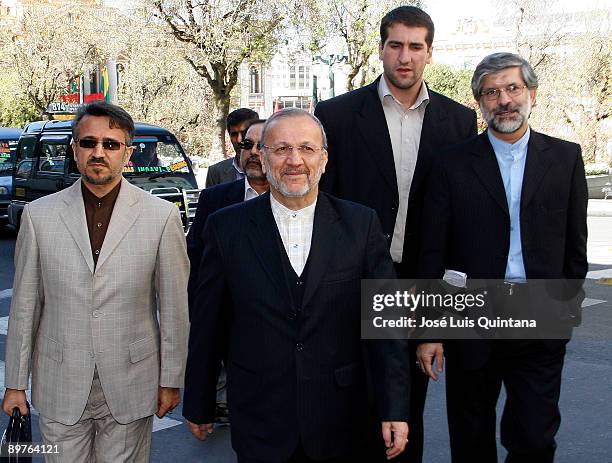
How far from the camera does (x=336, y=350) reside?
292cm

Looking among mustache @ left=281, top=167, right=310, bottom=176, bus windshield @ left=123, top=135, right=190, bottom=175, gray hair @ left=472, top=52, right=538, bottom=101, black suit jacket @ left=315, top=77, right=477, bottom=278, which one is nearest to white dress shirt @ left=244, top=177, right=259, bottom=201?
black suit jacket @ left=315, top=77, right=477, bottom=278

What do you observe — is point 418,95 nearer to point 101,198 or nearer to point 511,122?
point 511,122

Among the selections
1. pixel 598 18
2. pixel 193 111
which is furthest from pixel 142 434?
pixel 193 111

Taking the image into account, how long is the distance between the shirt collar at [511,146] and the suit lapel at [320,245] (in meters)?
1.09

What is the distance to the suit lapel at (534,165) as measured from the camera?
3.63 m

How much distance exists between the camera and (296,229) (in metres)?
3.01

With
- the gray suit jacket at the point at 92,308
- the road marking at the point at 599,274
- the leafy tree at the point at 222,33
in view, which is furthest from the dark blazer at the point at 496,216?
the leafy tree at the point at 222,33

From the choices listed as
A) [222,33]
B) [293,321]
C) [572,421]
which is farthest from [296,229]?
[222,33]

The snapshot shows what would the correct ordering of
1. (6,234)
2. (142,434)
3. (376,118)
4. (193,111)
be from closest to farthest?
(142,434) < (376,118) < (6,234) < (193,111)

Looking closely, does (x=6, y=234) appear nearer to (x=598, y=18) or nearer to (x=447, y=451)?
(x=447, y=451)

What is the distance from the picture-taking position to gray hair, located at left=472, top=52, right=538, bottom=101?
3.63m

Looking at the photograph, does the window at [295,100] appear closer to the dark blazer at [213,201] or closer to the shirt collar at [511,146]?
the dark blazer at [213,201]

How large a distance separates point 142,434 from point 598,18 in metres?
28.8

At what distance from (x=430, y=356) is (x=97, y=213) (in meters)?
1.56
